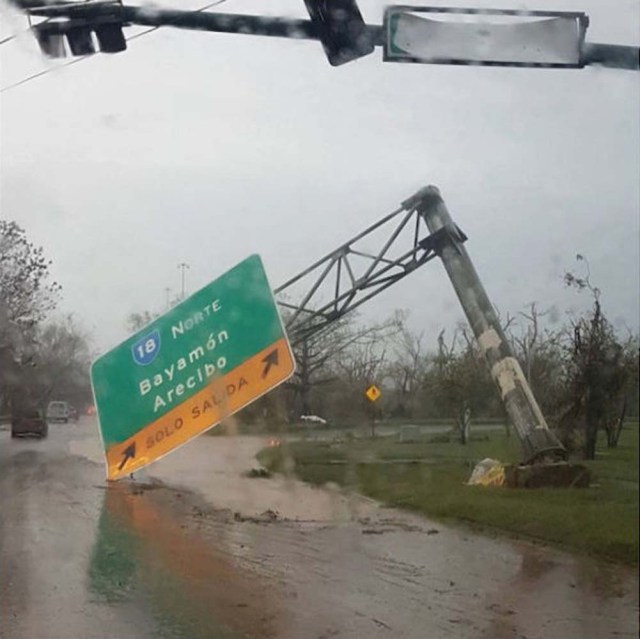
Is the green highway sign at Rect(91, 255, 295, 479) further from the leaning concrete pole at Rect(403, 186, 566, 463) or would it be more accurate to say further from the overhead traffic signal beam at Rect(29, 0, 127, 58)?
the overhead traffic signal beam at Rect(29, 0, 127, 58)

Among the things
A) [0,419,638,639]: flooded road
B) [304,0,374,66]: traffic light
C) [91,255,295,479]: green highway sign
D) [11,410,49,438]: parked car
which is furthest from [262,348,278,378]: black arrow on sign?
[11,410,49,438]: parked car

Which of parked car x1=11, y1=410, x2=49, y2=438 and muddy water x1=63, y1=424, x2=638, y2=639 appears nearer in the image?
muddy water x1=63, y1=424, x2=638, y2=639

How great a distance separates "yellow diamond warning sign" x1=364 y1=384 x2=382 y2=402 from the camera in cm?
677

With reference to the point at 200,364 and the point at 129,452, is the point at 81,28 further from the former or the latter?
the point at 129,452

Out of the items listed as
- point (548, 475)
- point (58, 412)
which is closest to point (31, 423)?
point (58, 412)

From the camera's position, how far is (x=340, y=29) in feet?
21.6

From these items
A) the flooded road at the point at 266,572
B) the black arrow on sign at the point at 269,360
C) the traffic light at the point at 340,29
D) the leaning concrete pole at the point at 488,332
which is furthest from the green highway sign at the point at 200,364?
the traffic light at the point at 340,29

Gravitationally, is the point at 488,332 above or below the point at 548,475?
above

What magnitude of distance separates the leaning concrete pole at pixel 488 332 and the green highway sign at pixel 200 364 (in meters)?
0.95

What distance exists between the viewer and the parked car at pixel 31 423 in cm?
893

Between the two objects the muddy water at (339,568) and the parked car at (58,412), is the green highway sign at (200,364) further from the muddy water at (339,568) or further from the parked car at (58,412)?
the parked car at (58,412)

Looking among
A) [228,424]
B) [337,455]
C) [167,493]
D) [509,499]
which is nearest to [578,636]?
[509,499]

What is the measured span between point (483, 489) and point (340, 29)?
8.54ft

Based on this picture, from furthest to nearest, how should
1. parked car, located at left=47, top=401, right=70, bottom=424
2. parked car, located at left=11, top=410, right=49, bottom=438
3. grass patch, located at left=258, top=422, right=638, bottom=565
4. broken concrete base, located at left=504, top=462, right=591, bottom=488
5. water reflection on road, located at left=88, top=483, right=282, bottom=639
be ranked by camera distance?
parked car, located at left=11, top=410, right=49, bottom=438 < parked car, located at left=47, top=401, right=70, bottom=424 < water reflection on road, located at left=88, top=483, right=282, bottom=639 < broken concrete base, located at left=504, top=462, right=591, bottom=488 < grass patch, located at left=258, top=422, right=638, bottom=565
